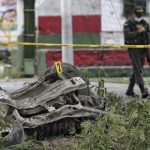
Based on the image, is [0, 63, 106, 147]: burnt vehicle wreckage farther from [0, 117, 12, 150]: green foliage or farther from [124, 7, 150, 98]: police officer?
[124, 7, 150, 98]: police officer

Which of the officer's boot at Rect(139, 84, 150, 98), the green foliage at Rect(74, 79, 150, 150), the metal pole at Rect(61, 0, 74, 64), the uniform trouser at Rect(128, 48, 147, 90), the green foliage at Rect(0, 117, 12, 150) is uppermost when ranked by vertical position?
the metal pole at Rect(61, 0, 74, 64)

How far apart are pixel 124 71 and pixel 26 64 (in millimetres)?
2601

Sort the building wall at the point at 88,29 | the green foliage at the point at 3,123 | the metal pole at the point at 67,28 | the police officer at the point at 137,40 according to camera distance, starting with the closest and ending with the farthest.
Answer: the green foliage at the point at 3,123
the police officer at the point at 137,40
the metal pole at the point at 67,28
the building wall at the point at 88,29

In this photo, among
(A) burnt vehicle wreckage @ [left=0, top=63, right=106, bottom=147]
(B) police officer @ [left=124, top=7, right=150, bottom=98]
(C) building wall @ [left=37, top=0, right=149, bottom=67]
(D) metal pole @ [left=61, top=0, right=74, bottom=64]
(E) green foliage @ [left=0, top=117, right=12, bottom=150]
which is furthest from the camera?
(C) building wall @ [left=37, top=0, right=149, bottom=67]

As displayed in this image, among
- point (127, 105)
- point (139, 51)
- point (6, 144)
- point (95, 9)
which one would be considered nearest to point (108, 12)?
point (95, 9)

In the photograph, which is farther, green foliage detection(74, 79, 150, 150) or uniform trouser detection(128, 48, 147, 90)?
uniform trouser detection(128, 48, 147, 90)

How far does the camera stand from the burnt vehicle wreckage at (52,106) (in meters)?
6.53

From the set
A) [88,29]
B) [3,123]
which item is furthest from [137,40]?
[3,123]

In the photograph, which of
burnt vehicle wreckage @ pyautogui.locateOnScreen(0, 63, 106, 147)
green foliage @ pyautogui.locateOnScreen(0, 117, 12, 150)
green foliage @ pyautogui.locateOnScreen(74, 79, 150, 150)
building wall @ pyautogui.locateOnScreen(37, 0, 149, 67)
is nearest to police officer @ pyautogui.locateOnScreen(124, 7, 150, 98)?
building wall @ pyautogui.locateOnScreen(37, 0, 149, 67)

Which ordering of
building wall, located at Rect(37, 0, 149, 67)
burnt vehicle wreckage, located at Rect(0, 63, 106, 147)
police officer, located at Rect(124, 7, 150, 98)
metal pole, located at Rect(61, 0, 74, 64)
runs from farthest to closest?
building wall, located at Rect(37, 0, 149, 67)
metal pole, located at Rect(61, 0, 74, 64)
police officer, located at Rect(124, 7, 150, 98)
burnt vehicle wreckage, located at Rect(0, 63, 106, 147)

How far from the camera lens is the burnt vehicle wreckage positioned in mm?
6531

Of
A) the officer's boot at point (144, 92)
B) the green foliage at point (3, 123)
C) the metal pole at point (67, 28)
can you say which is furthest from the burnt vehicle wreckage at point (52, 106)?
the metal pole at point (67, 28)

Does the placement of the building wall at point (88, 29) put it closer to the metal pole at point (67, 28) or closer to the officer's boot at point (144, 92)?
the metal pole at point (67, 28)

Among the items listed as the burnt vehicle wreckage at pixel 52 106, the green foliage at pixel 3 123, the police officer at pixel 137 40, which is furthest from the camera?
the police officer at pixel 137 40
